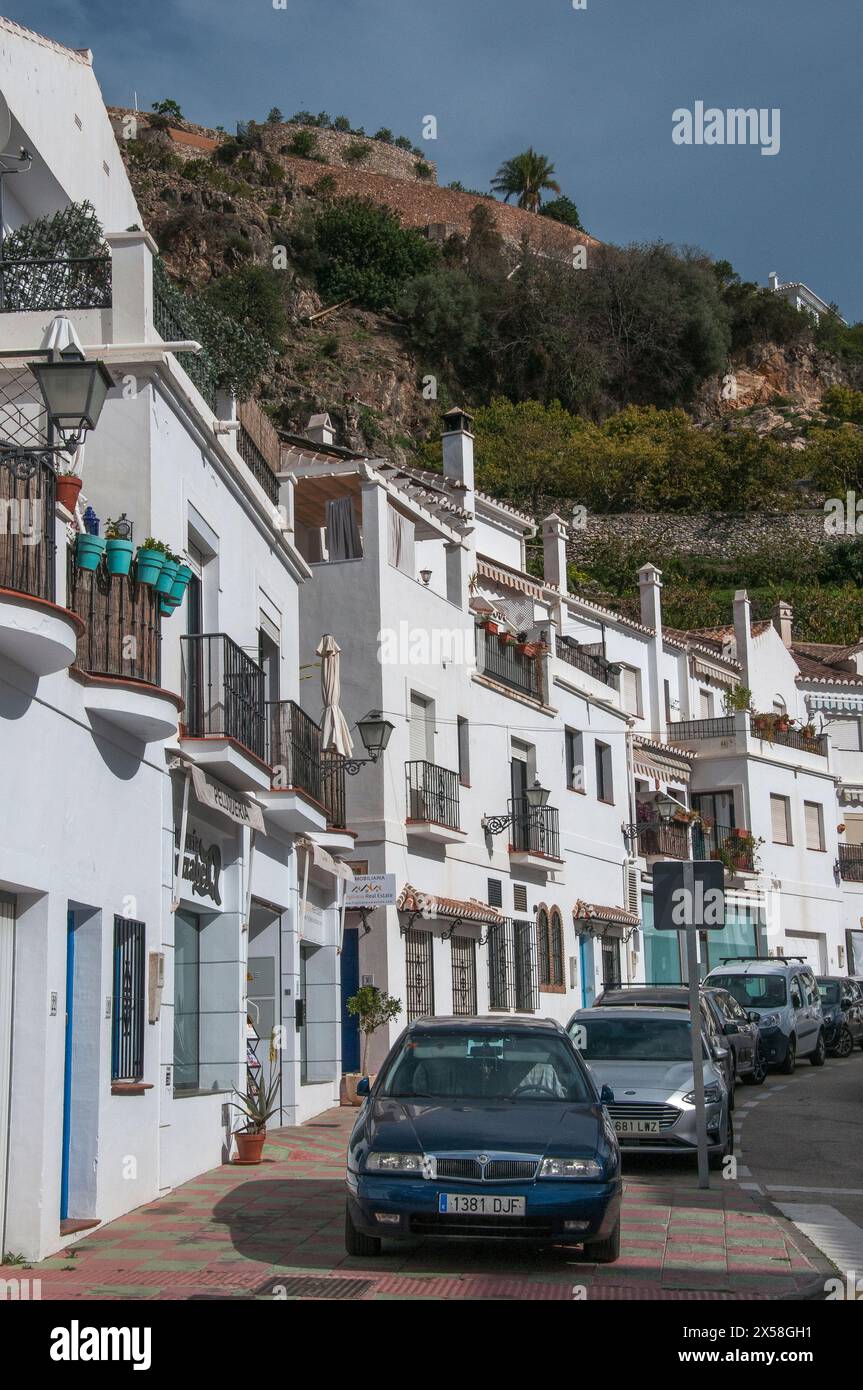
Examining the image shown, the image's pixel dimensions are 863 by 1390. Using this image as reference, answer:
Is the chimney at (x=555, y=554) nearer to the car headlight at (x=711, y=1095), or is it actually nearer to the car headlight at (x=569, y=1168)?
the car headlight at (x=711, y=1095)

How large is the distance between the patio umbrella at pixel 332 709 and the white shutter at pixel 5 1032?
396 inches

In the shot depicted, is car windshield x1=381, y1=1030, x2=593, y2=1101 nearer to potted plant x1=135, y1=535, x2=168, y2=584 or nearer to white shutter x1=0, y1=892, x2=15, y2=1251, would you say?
white shutter x1=0, y1=892, x2=15, y2=1251

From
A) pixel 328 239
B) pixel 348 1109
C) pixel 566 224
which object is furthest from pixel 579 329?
pixel 348 1109

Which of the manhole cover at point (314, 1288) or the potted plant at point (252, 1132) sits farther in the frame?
the potted plant at point (252, 1132)

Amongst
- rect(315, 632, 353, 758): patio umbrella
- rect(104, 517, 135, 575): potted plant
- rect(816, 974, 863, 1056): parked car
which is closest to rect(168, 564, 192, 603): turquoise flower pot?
rect(104, 517, 135, 575): potted plant

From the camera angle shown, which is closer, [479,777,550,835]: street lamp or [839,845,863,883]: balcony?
[479,777,550,835]: street lamp

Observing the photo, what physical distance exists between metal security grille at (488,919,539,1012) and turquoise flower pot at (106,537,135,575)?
1698 centimetres

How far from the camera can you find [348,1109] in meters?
21.1

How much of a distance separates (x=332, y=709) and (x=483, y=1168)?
1164cm

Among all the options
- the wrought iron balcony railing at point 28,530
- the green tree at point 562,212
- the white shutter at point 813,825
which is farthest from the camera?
the green tree at point 562,212

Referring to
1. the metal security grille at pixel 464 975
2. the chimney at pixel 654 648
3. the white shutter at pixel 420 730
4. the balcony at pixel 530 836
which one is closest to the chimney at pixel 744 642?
the chimney at pixel 654 648

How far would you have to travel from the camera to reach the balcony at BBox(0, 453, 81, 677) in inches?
376

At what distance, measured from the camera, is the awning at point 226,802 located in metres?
14.2

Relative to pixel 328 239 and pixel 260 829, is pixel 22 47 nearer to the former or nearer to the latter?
pixel 260 829
